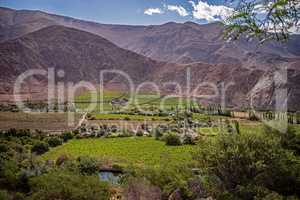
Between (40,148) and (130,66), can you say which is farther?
(130,66)

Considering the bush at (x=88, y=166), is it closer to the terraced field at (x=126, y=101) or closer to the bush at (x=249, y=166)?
the bush at (x=249, y=166)

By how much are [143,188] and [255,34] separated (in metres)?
8.64

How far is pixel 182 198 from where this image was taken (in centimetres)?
1413

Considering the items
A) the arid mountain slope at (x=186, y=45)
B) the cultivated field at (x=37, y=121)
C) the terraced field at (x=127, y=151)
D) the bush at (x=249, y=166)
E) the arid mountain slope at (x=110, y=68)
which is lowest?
the terraced field at (x=127, y=151)

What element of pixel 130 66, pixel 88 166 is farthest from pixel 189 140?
pixel 130 66

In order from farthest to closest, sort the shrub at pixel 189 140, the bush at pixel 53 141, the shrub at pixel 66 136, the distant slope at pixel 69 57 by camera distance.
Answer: the distant slope at pixel 69 57 → the shrub at pixel 66 136 → the shrub at pixel 189 140 → the bush at pixel 53 141

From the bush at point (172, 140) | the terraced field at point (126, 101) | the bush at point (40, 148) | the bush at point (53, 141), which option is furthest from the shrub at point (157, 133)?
the terraced field at point (126, 101)

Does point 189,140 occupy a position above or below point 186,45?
below

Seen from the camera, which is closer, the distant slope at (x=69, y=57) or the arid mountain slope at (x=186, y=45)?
the distant slope at (x=69, y=57)

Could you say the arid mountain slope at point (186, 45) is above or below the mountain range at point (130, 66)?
above

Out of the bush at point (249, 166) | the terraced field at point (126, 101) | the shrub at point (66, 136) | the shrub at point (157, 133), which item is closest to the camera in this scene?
the bush at point (249, 166)

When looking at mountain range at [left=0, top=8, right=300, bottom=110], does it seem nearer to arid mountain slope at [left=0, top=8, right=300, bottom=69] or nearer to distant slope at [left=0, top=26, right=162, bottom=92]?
distant slope at [left=0, top=26, right=162, bottom=92]

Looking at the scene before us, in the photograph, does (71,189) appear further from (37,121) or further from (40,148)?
(37,121)

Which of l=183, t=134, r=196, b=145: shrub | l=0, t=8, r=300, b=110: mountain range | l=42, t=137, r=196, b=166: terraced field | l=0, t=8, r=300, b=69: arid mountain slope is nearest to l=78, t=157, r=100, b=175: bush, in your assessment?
l=42, t=137, r=196, b=166: terraced field
